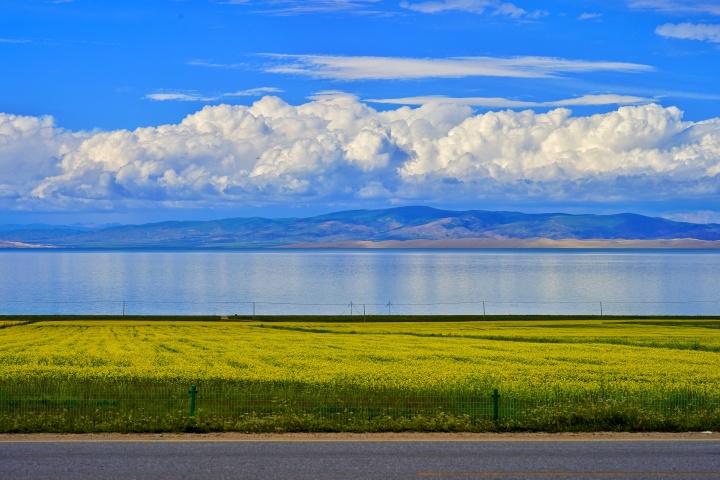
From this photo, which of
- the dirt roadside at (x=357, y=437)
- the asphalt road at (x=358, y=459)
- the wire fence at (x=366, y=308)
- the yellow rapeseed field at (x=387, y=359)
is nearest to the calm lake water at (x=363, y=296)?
the wire fence at (x=366, y=308)

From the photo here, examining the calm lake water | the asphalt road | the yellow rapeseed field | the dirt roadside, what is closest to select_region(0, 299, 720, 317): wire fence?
the calm lake water

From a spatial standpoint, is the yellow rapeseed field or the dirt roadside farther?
the yellow rapeseed field

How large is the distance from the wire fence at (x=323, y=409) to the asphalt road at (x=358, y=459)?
4.67 feet

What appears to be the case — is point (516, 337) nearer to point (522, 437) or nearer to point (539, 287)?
point (522, 437)

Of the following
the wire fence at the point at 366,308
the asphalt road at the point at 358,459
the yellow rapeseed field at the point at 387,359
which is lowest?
the asphalt road at the point at 358,459

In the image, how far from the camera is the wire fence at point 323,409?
1958 cm

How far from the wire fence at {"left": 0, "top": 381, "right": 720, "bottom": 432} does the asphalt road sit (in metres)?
1.42

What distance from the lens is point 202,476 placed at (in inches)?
594

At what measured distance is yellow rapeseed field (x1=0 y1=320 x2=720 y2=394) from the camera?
97.3 feet

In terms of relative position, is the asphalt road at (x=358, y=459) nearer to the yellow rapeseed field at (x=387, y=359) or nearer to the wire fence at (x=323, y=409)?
the wire fence at (x=323, y=409)

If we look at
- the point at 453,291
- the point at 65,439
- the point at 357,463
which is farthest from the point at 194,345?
the point at 453,291

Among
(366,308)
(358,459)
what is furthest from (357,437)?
(366,308)

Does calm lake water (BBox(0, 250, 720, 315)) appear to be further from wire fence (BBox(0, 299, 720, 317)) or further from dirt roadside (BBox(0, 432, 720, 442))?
dirt roadside (BBox(0, 432, 720, 442))

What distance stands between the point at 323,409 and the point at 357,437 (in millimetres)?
4367
